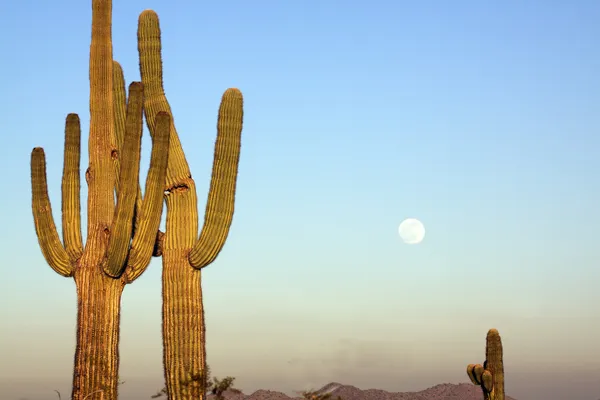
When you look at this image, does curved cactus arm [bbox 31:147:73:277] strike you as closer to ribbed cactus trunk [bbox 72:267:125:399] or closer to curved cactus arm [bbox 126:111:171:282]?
ribbed cactus trunk [bbox 72:267:125:399]

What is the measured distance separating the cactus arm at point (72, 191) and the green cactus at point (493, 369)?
970cm

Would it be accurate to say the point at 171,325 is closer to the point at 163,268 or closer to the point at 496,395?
the point at 163,268

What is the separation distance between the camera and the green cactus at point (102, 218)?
54.2 feet

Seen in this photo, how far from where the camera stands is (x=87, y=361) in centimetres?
1659

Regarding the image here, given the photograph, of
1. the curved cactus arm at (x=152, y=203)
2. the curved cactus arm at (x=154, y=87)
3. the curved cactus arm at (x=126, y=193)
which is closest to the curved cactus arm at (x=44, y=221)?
the curved cactus arm at (x=126, y=193)

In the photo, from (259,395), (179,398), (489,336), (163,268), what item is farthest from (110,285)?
(259,395)

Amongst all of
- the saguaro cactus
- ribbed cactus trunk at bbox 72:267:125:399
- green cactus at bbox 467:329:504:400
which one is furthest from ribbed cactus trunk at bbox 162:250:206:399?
green cactus at bbox 467:329:504:400

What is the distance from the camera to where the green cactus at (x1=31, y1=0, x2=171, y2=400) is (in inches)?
651

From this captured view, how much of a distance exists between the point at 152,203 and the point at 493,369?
9387 millimetres

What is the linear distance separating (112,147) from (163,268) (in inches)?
101

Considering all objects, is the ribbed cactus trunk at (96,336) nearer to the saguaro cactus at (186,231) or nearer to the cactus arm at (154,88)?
the saguaro cactus at (186,231)

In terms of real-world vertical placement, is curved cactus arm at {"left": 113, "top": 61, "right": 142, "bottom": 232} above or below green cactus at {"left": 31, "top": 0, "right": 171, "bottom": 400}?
above

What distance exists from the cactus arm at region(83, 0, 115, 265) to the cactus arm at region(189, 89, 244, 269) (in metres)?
1.81

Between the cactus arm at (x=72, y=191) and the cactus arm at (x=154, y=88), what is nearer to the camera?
the cactus arm at (x=72, y=191)
